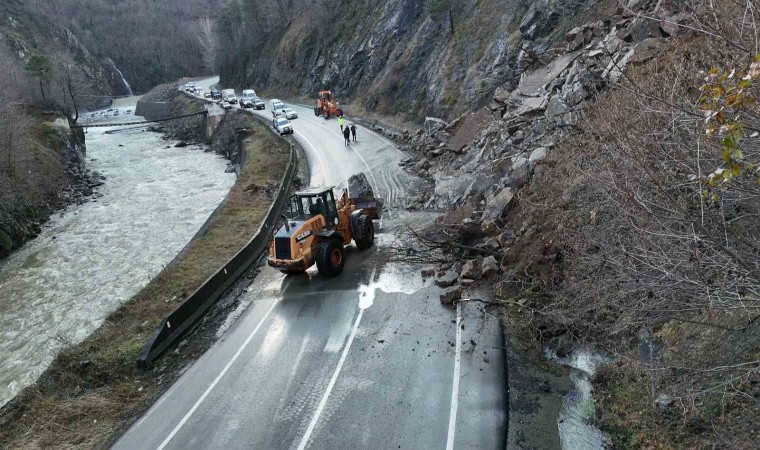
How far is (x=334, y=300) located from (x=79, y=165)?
1441 inches

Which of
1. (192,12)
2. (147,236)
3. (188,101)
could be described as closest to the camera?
(147,236)

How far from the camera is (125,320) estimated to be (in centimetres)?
1342

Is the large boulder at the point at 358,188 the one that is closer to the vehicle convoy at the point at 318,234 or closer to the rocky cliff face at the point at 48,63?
the vehicle convoy at the point at 318,234

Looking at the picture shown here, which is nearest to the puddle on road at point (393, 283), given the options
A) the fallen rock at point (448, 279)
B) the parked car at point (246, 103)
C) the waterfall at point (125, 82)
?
the fallen rock at point (448, 279)

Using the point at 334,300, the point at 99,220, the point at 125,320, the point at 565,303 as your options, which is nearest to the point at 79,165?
the point at 99,220

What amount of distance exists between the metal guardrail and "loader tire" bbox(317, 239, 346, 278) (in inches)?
119

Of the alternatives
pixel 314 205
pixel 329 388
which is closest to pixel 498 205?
pixel 314 205

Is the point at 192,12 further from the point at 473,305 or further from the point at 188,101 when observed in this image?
the point at 473,305

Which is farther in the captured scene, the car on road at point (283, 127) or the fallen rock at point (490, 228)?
the car on road at point (283, 127)

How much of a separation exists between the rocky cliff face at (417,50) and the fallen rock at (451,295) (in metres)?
14.5

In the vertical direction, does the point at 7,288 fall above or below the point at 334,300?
below

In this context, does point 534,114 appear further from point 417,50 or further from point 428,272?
point 417,50

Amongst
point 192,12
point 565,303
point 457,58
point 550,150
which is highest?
point 192,12

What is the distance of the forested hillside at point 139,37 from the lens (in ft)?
394
